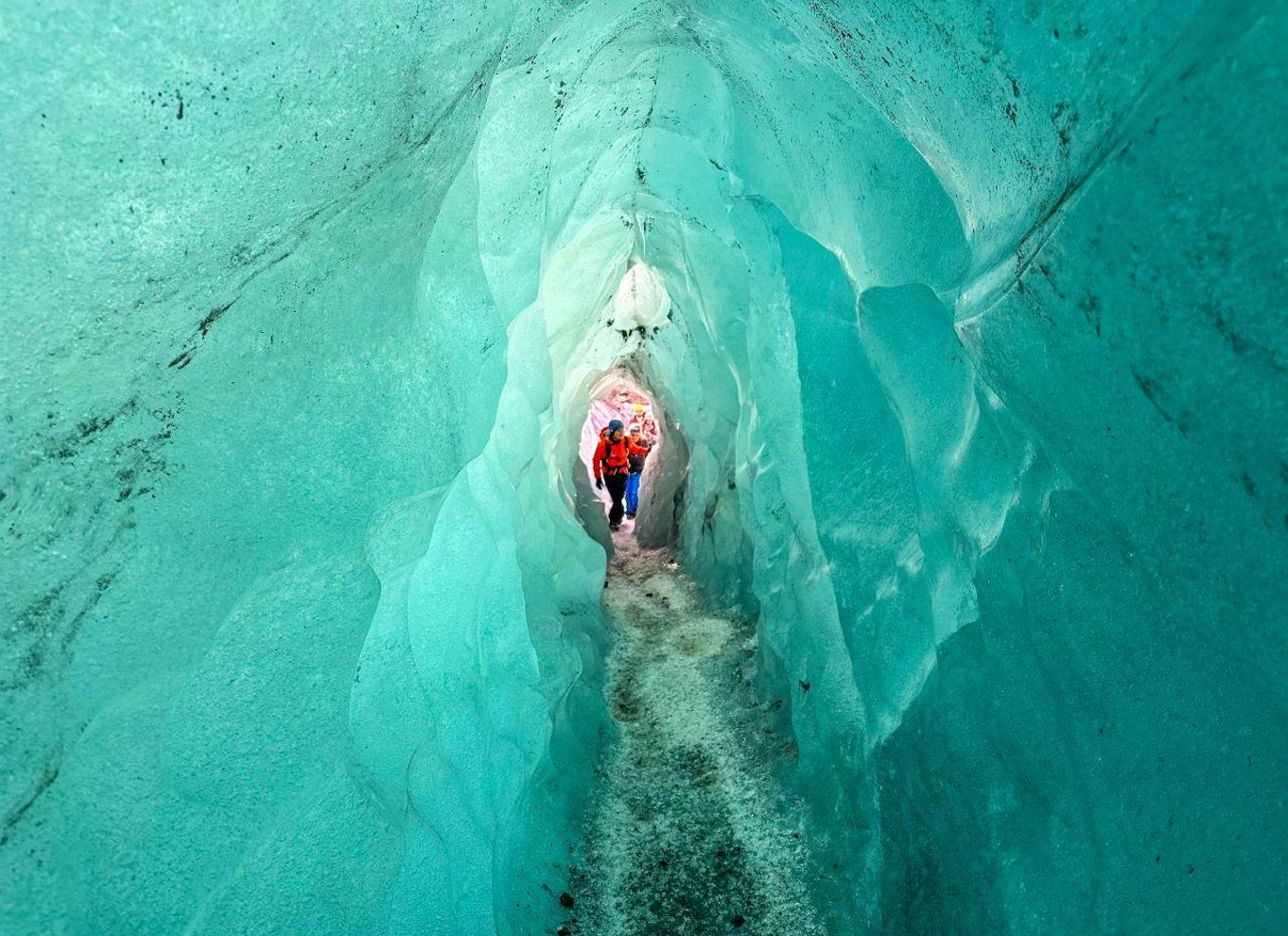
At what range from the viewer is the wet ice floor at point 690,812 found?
16.2ft

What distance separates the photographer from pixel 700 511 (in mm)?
10953

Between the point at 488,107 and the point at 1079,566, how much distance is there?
10.9 ft

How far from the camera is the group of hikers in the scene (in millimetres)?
13312

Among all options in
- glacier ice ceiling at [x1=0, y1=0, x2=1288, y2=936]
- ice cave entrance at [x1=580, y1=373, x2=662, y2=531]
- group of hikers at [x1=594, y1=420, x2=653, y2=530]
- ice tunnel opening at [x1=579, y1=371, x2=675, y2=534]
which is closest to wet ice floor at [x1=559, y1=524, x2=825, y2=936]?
glacier ice ceiling at [x1=0, y1=0, x2=1288, y2=936]

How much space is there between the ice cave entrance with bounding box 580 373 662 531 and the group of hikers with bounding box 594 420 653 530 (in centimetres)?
2

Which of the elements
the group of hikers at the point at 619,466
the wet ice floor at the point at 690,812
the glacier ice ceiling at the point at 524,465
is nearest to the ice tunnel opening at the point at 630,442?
the group of hikers at the point at 619,466

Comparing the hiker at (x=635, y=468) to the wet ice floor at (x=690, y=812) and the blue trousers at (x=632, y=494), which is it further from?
the wet ice floor at (x=690, y=812)

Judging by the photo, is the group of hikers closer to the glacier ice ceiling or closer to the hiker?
the hiker

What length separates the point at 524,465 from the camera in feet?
19.3

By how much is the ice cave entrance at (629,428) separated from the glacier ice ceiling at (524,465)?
28.5 ft

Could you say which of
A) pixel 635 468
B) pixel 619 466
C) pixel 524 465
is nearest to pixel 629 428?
pixel 635 468

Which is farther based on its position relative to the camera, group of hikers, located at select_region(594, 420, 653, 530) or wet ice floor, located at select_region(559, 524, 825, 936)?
group of hikers, located at select_region(594, 420, 653, 530)

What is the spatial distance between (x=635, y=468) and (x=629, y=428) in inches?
58.6

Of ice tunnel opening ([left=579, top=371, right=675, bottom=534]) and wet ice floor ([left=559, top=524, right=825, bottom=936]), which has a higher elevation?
wet ice floor ([left=559, top=524, right=825, bottom=936])
